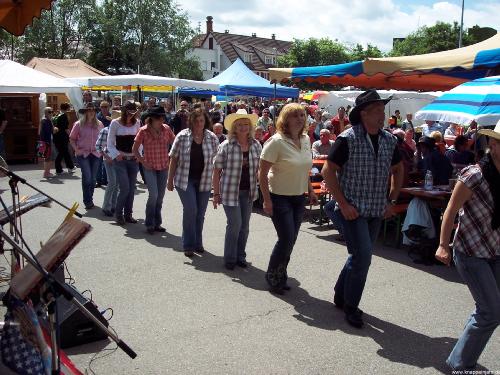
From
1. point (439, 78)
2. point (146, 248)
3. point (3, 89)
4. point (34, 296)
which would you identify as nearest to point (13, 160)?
point (3, 89)

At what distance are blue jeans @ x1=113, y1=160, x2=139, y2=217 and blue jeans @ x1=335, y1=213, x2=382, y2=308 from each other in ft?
13.9

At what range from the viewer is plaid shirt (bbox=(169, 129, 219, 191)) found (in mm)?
6059

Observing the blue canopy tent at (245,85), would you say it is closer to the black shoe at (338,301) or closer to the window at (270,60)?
the black shoe at (338,301)

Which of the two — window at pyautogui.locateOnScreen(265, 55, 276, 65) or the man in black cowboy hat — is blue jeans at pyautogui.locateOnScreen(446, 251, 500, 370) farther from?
window at pyautogui.locateOnScreen(265, 55, 276, 65)

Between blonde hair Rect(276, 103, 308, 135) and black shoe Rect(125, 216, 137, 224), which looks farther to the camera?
black shoe Rect(125, 216, 137, 224)

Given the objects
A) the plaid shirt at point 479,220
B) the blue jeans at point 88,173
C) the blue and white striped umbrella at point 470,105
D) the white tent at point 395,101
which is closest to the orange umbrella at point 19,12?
the plaid shirt at point 479,220

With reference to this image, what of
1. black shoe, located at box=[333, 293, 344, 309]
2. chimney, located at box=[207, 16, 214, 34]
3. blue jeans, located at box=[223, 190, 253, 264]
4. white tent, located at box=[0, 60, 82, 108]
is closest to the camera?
black shoe, located at box=[333, 293, 344, 309]

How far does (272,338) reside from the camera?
4.03 metres

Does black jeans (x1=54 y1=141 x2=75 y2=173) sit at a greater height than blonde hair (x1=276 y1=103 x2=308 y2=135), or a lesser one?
lesser

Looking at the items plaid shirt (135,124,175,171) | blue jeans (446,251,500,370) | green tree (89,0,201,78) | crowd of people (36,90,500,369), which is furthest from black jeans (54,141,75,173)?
green tree (89,0,201,78)

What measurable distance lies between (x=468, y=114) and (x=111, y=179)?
521 cm

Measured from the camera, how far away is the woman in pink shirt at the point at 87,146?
28.6ft

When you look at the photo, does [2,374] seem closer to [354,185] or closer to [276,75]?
[354,185]

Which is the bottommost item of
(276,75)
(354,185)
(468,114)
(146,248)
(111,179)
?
(146,248)
